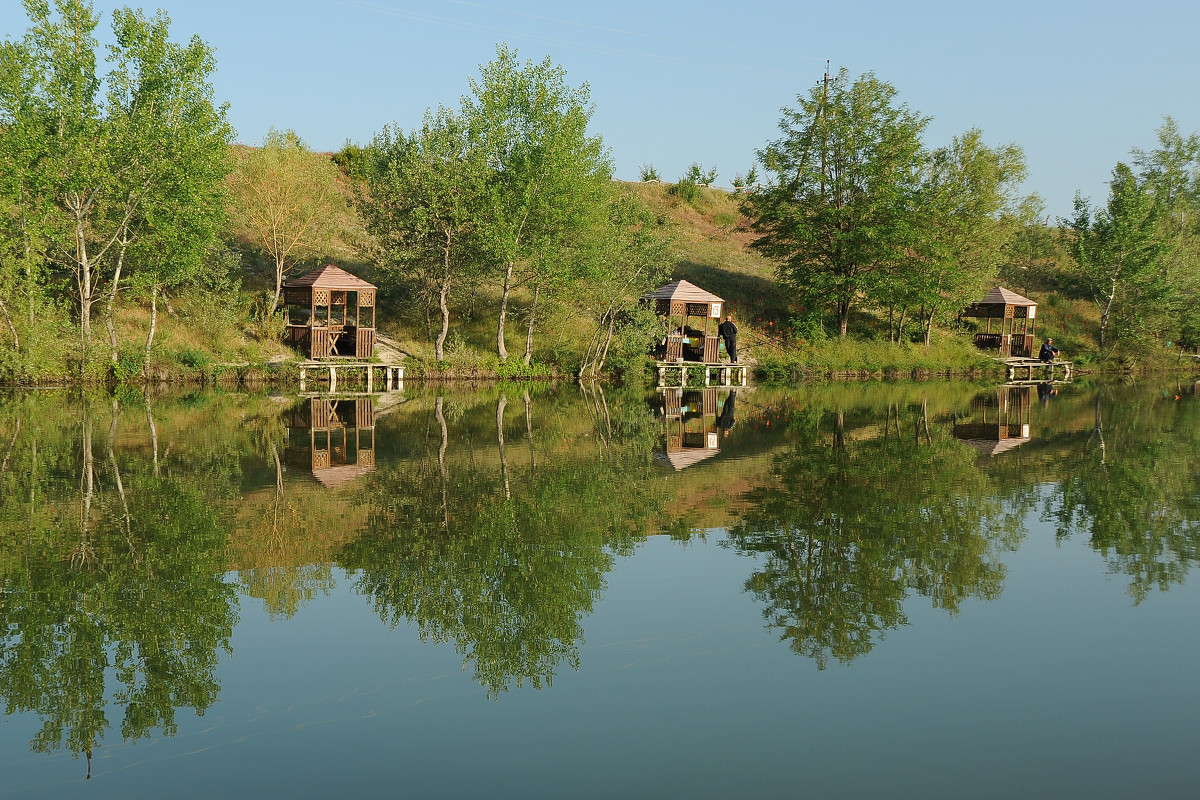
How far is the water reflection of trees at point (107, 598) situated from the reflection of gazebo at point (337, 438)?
188cm

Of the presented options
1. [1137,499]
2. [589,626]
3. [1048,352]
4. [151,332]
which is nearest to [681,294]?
[151,332]

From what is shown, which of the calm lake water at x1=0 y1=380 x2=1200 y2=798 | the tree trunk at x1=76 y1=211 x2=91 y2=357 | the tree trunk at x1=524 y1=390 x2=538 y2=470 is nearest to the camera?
Result: the calm lake water at x1=0 y1=380 x2=1200 y2=798

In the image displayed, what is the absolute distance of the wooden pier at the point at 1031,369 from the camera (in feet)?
142

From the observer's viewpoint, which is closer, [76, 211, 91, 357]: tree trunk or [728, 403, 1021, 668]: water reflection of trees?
[728, 403, 1021, 668]: water reflection of trees

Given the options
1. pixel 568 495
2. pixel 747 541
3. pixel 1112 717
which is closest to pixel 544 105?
pixel 568 495

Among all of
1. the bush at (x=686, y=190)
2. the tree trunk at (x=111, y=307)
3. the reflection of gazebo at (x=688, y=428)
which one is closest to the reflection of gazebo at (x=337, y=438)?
the reflection of gazebo at (x=688, y=428)

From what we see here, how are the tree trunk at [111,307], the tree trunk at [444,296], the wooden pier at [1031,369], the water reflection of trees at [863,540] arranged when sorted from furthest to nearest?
1. the wooden pier at [1031,369]
2. the tree trunk at [444,296]
3. the tree trunk at [111,307]
4. the water reflection of trees at [863,540]

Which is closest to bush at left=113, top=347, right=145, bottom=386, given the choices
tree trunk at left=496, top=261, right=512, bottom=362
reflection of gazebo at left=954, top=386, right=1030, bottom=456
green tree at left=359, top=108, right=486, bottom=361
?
green tree at left=359, top=108, right=486, bottom=361

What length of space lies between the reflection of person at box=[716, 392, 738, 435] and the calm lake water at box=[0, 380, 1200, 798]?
560 centimetres

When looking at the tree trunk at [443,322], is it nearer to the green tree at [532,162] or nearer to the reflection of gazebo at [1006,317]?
the green tree at [532,162]

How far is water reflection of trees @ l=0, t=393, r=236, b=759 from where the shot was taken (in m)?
6.04

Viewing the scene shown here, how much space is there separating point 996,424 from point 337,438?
1504cm

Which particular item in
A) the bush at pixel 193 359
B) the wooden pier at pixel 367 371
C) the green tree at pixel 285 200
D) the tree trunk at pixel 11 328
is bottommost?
the wooden pier at pixel 367 371

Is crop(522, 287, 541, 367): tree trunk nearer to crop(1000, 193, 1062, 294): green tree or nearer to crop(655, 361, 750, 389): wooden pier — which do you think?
crop(655, 361, 750, 389): wooden pier
